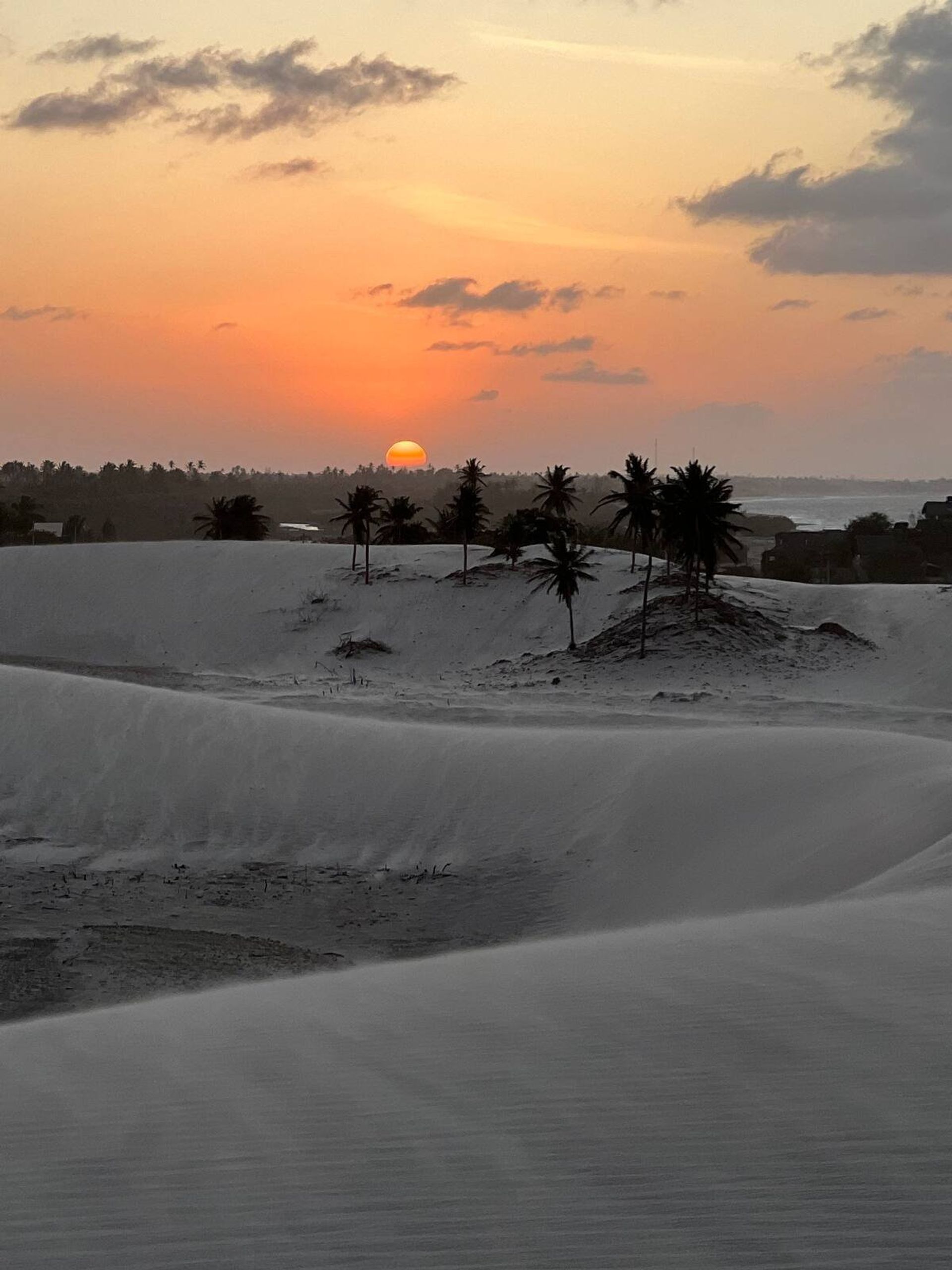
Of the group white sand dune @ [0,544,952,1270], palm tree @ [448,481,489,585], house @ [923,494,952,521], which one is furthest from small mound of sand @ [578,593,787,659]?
house @ [923,494,952,521]

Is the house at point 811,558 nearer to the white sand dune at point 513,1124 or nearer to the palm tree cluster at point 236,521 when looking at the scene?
the palm tree cluster at point 236,521

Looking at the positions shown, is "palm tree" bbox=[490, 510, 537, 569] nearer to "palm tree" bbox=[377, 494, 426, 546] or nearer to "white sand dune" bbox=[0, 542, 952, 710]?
"white sand dune" bbox=[0, 542, 952, 710]

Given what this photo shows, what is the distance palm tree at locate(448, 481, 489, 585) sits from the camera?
49.0 meters

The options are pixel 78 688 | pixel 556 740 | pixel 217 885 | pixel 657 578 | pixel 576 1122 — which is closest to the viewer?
pixel 576 1122

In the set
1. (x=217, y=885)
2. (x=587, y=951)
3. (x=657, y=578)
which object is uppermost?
(x=657, y=578)

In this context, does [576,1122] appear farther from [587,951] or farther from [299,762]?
[299,762]

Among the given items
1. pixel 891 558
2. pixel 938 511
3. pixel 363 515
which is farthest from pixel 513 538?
pixel 938 511

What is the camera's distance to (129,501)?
139 meters

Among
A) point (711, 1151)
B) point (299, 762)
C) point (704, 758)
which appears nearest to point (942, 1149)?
point (711, 1151)

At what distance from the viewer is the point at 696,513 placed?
124ft

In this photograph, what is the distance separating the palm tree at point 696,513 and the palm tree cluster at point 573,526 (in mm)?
28

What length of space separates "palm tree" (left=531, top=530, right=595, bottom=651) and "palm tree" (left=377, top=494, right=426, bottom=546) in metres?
12.0

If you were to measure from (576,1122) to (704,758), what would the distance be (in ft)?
46.1

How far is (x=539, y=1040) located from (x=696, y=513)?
31.7 m
